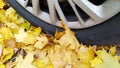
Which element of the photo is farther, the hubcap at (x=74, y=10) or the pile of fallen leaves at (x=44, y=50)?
the pile of fallen leaves at (x=44, y=50)

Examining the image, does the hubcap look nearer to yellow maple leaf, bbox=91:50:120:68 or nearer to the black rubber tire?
the black rubber tire

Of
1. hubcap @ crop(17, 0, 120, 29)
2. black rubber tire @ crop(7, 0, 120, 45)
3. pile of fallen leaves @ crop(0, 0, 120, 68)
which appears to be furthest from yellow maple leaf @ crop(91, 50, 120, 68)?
hubcap @ crop(17, 0, 120, 29)

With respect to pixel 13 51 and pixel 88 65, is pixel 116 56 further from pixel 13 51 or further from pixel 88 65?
pixel 13 51

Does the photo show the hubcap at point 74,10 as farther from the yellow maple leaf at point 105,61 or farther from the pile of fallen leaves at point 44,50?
the yellow maple leaf at point 105,61

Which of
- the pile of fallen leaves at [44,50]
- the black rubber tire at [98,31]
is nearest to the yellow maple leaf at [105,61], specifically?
the pile of fallen leaves at [44,50]

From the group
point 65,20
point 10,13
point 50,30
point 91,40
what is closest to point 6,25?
point 10,13

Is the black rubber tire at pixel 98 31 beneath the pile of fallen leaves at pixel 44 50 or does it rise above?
above

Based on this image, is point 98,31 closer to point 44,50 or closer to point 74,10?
point 74,10
